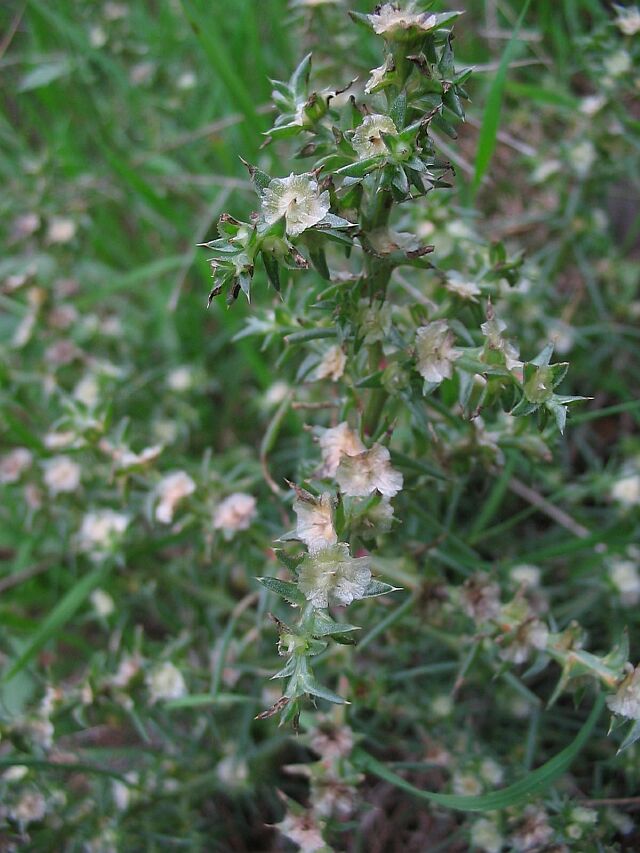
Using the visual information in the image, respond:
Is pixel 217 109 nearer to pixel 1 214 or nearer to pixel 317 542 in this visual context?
pixel 1 214

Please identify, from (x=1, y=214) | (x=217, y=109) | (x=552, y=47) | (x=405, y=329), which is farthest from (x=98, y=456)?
(x=552, y=47)

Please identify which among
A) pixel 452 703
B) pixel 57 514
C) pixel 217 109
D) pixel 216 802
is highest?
pixel 217 109

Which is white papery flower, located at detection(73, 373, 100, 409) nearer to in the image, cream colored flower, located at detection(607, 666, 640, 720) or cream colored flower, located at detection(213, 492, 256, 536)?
cream colored flower, located at detection(213, 492, 256, 536)

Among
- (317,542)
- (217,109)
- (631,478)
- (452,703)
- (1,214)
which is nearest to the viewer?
(317,542)

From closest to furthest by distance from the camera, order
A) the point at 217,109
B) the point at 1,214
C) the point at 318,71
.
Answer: the point at 318,71
the point at 1,214
the point at 217,109

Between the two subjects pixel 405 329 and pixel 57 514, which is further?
pixel 57 514
